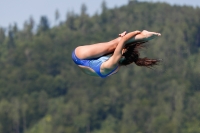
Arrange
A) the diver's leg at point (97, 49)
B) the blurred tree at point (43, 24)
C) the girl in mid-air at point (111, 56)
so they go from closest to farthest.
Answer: the girl in mid-air at point (111, 56) → the diver's leg at point (97, 49) → the blurred tree at point (43, 24)

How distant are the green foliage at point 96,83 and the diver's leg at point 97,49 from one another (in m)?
60.6

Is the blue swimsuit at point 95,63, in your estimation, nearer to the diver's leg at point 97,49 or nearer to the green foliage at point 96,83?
the diver's leg at point 97,49

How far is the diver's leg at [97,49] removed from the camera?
10.5 m

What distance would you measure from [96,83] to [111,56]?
106283 mm

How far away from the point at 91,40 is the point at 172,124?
5484cm

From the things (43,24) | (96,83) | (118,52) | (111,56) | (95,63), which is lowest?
(43,24)

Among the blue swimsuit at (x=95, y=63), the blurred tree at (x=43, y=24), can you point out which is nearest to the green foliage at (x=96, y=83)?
the blurred tree at (x=43, y=24)

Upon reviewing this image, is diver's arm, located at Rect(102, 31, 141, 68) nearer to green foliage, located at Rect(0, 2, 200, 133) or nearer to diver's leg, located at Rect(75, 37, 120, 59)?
diver's leg, located at Rect(75, 37, 120, 59)

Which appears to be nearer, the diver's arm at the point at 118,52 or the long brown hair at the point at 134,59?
the diver's arm at the point at 118,52

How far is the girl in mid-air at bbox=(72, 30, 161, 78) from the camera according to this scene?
10242 millimetres

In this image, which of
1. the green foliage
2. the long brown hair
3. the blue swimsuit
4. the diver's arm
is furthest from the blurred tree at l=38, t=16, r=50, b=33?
the diver's arm

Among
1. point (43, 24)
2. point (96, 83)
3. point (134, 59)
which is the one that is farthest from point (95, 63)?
point (43, 24)

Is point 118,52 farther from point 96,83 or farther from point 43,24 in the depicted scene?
point 43,24

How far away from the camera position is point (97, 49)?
1055cm
